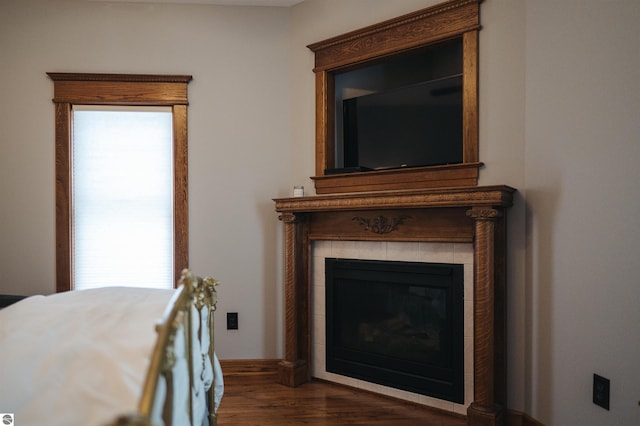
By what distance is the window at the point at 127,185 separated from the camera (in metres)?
3.26

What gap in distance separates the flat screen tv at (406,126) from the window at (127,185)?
1.26m

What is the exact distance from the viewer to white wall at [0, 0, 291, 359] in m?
3.23

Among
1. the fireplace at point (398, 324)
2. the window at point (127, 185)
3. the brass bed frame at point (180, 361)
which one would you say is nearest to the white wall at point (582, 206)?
the fireplace at point (398, 324)

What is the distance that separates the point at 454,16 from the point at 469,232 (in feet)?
4.23

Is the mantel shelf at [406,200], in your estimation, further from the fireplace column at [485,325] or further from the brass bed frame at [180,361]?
the brass bed frame at [180,361]

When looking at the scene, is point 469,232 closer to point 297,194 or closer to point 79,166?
point 297,194

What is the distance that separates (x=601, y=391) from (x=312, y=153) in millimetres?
2222

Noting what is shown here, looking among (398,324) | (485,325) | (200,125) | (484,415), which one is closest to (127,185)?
(200,125)

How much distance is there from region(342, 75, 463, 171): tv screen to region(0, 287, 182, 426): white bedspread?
6.22ft

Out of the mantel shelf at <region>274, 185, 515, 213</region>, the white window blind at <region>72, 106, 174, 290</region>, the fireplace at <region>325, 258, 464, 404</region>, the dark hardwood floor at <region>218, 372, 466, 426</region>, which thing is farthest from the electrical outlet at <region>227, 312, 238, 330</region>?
the mantel shelf at <region>274, 185, 515, 213</region>

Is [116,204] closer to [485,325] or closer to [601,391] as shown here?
[485,325]

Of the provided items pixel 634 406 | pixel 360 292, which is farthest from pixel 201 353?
pixel 634 406

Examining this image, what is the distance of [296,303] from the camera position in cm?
304

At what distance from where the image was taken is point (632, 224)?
1.81 metres
